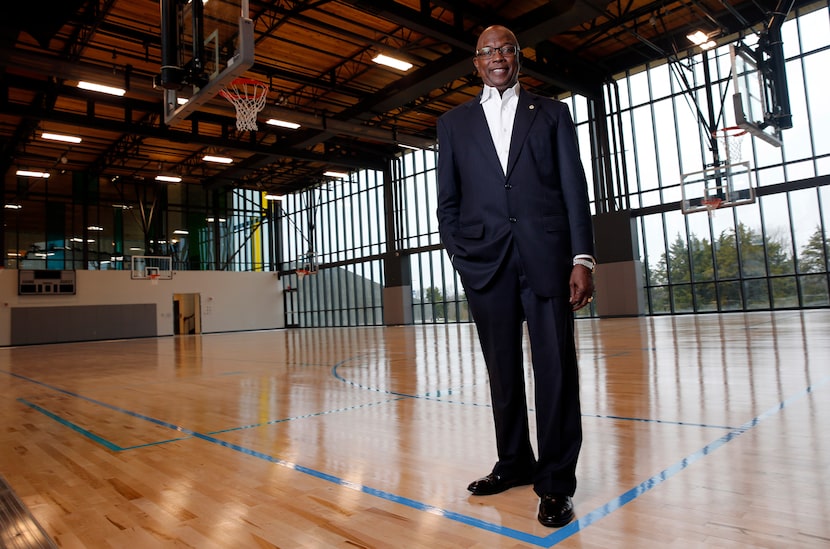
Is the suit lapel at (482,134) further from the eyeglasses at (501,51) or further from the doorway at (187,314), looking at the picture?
the doorway at (187,314)

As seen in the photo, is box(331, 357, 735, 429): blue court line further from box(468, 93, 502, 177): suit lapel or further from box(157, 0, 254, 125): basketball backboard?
box(157, 0, 254, 125): basketball backboard

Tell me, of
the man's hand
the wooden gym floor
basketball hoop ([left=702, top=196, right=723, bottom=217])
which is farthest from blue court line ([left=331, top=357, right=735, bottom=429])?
basketball hoop ([left=702, top=196, right=723, bottom=217])

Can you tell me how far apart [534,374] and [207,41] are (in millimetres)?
8497

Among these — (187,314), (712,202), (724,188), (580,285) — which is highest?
(724,188)

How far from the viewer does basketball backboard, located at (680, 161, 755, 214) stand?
51.1 feet

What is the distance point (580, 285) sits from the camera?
2107mm

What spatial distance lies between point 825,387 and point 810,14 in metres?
17.6

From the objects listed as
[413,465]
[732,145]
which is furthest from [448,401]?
[732,145]

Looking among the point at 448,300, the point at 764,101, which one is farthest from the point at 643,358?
the point at 448,300

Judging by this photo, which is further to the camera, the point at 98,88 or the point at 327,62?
the point at 327,62

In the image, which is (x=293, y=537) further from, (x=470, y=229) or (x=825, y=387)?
(x=825, y=387)

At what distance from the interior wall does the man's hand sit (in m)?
30.0

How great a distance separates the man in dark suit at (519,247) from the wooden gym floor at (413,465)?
0.20 m

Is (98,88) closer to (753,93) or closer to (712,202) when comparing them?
(753,93)
